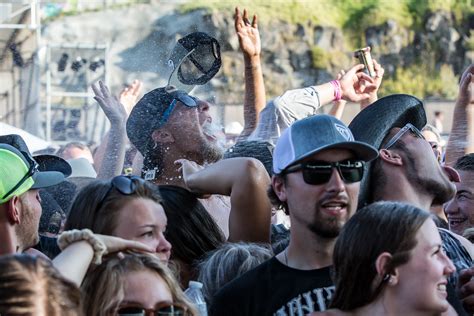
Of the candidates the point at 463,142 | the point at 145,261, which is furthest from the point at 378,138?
the point at 463,142

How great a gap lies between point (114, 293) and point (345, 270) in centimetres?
63

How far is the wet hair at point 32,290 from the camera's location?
2.56m

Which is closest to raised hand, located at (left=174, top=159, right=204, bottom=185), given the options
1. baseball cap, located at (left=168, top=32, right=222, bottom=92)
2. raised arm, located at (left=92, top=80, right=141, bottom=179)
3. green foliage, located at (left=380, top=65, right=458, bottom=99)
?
baseball cap, located at (left=168, top=32, right=222, bottom=92)

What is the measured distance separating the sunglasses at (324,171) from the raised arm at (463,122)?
7.67 feet

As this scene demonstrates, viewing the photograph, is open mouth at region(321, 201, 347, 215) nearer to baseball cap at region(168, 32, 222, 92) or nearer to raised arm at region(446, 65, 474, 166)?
baseball cap at region(168, 32, 222, 92)

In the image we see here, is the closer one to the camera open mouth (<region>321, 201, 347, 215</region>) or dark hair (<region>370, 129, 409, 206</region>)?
open mouth (<region>321, 201, 347, 215</region>)

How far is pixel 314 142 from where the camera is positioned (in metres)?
3.71

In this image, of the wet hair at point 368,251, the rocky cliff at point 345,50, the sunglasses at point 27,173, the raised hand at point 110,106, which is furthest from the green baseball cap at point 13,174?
the rocky cliff at point 345,50

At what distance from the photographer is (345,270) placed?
3.24m

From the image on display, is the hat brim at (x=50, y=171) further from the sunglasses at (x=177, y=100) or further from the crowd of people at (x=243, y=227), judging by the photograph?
the sunglasses at (x=177, y=100)

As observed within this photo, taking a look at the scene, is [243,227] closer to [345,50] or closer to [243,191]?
[243,191]

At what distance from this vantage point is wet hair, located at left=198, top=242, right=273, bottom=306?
3.91m

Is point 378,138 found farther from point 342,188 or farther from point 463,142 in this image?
point 463,142

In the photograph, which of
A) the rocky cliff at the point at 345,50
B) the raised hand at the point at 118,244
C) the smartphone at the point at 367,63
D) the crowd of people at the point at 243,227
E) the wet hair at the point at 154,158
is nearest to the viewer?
the crowd of people at the point at 243,227
